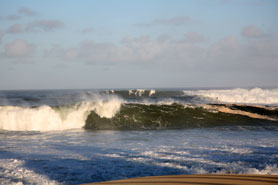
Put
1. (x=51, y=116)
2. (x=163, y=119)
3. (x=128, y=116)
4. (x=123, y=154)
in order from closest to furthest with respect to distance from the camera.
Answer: (x=123, y=154)
(x=51, y=116)
(x=163, y=119)
(x=128, y=116)

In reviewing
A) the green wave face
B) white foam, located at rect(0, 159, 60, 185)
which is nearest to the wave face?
the green wave face

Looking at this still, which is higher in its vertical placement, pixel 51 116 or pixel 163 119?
pixel 51 116

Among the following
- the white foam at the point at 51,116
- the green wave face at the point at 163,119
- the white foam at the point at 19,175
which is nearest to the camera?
the white foam at the point at 19,175

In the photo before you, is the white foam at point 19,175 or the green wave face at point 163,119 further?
the green wave face at point 163,119

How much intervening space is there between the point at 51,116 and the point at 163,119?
6.02m

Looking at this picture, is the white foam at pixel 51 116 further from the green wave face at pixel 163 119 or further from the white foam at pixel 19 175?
the white foam at pixel 19 175

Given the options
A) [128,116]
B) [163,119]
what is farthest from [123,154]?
[128,116]

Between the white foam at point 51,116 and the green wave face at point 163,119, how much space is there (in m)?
0.50

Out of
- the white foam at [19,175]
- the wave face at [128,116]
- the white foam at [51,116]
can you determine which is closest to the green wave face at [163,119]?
the wave face at [128,116]

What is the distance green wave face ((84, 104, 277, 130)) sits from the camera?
13.3 m

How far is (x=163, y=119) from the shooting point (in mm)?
14508

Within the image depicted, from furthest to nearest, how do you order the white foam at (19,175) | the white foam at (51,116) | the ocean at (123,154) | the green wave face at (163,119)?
the white foam at (51,116), the green wave face at (163,119), the ocean at (123,154), the white foam at (19,175)

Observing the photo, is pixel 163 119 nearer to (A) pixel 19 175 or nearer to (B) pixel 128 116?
(B) pixel 128 116

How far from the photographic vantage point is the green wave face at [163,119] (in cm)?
1326
